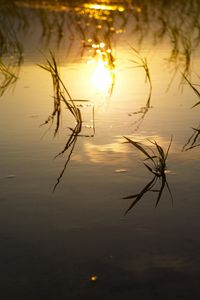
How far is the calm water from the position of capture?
182 cm

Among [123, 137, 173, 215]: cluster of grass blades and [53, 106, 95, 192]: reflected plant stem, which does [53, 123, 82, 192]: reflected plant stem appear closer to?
[53, 106, 95, 192]: reflected plant stem

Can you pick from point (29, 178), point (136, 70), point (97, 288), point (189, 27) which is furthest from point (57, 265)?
point (189, 27)

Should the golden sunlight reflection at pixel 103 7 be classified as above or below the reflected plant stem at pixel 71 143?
above

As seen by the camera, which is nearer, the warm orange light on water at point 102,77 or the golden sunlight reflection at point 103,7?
the warm orange light on water at point 102,77

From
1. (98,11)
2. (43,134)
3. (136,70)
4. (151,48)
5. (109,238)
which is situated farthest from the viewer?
(98,11)

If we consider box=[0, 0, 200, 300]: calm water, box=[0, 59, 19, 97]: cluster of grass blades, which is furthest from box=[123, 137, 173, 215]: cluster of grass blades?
box=[0, 59, 19, 97]: cluster of grass blades

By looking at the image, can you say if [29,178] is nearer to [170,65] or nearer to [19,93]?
[19,93]

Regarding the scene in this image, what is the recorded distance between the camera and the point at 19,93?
444 cm

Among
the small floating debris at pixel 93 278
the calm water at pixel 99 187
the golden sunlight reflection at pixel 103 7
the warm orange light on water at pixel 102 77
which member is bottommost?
the small floating debris at pixel 93 278

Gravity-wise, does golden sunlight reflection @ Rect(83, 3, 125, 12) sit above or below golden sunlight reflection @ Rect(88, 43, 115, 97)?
above

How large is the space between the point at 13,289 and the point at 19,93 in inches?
110

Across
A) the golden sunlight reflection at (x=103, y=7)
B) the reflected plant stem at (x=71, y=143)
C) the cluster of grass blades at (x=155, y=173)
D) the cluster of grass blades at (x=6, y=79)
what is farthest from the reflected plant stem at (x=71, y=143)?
the golden sunlight reflection at (x=103, y=7)

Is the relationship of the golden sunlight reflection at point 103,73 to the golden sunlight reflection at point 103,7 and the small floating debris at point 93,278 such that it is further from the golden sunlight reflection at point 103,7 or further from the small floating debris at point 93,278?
the golden sunlight reflection at point 103,7

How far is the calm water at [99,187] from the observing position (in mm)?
1817
